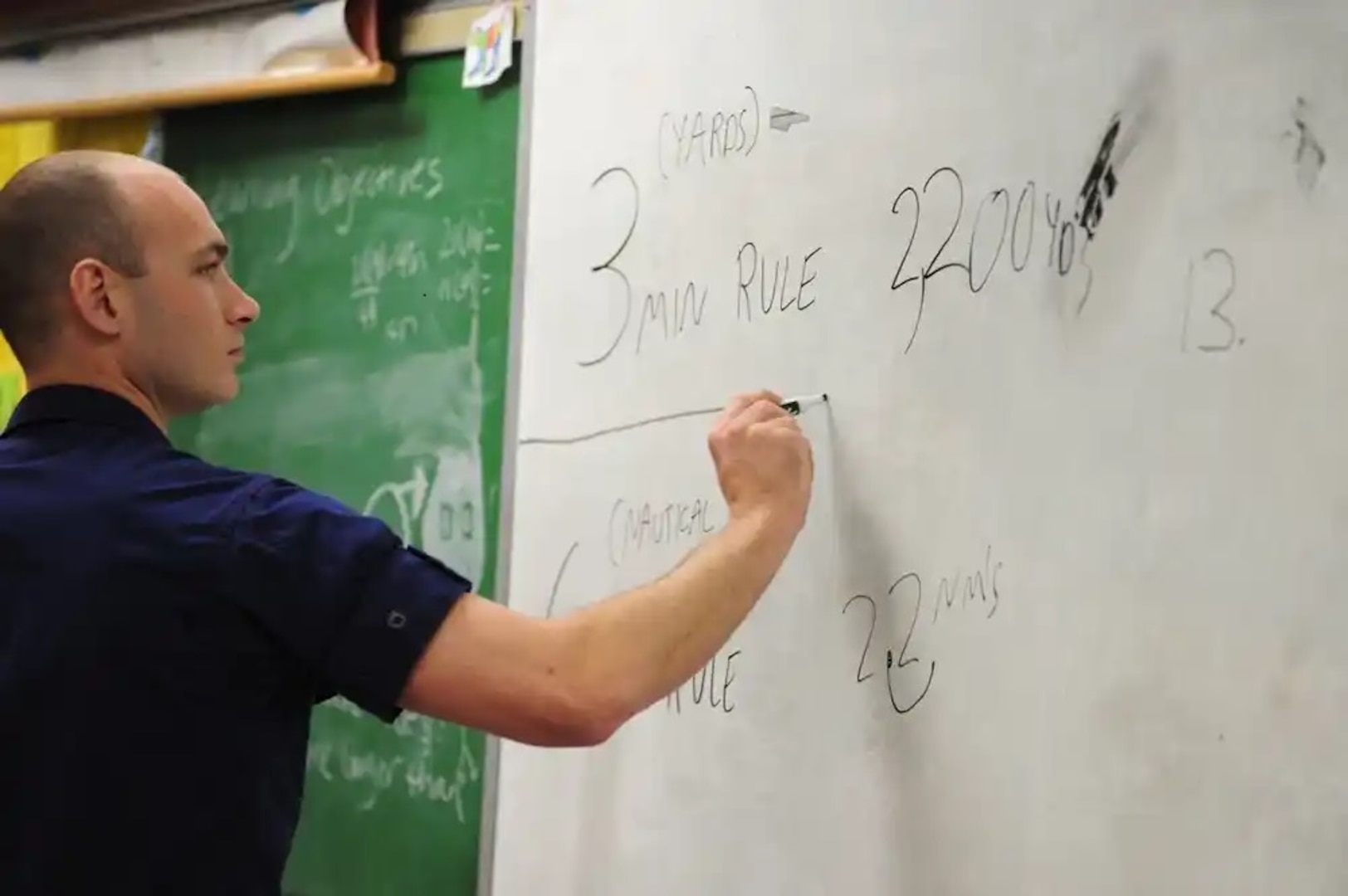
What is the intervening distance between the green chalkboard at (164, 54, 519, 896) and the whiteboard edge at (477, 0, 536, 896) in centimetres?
17

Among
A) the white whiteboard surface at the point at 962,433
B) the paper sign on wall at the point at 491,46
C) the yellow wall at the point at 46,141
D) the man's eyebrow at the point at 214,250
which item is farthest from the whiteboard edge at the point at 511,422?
the yellow wall at the point at 46,141

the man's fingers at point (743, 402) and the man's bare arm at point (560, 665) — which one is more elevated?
the man's fingers at point (743, 402)

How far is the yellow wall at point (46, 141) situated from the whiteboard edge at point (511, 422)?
72cm

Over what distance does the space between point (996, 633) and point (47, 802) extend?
2.24ft

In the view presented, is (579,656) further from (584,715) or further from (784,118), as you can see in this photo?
(784,118)

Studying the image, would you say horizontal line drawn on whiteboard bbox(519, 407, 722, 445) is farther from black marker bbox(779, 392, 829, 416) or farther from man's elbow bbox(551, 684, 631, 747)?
man's elbow bbox(551, 684, 631, 747)

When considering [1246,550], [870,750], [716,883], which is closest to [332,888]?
[716,883]

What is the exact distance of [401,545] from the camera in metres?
0.91

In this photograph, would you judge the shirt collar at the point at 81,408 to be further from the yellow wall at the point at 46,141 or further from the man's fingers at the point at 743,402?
the yellow wall at the point at 46,141

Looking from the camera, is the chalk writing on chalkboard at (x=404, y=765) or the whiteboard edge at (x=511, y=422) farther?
the chalk writing on chalkboard at (x=404, y=765)

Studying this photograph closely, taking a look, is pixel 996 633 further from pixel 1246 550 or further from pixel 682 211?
pixel 682 211

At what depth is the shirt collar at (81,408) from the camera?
963 mm

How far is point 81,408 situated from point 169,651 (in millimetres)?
194

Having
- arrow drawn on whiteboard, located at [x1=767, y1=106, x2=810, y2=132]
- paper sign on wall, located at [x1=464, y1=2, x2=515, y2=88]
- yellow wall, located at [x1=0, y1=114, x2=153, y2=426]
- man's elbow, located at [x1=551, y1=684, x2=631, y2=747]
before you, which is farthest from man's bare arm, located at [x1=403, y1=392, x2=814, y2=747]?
yellow wall, located at [x1=0, y1=114, x2=153, y2=426]
